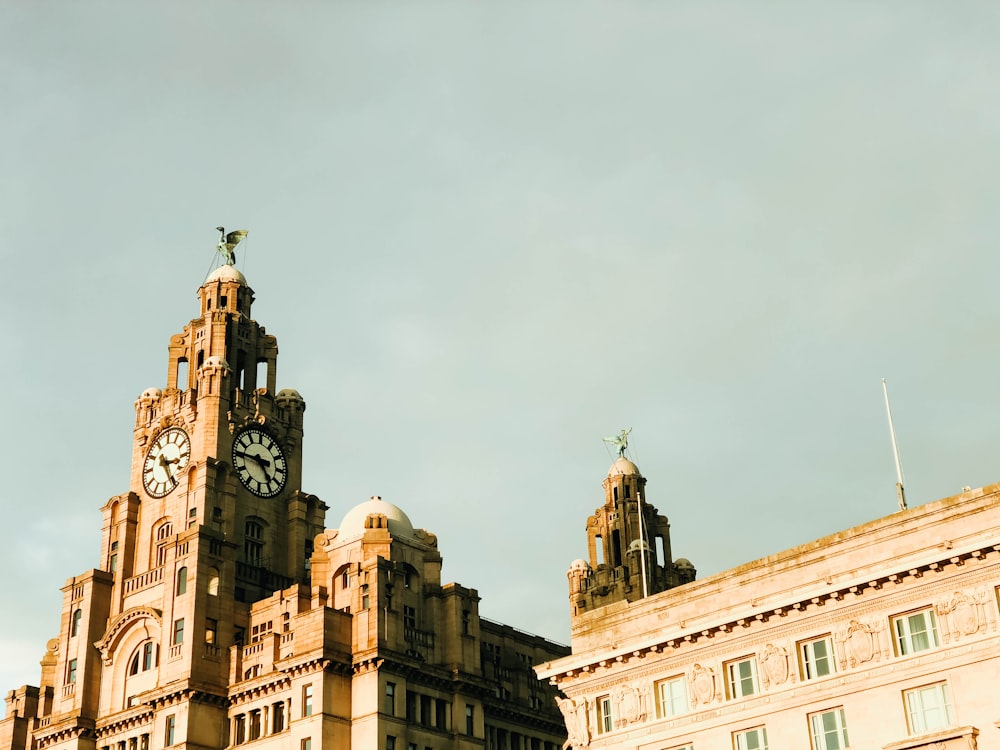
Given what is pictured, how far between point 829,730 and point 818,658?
11.3 ft

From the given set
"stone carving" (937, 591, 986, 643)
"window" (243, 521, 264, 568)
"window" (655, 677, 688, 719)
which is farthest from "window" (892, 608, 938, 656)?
"window" (243, 521, 264, 568)

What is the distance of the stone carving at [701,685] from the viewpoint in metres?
72.1

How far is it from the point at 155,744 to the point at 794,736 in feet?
202

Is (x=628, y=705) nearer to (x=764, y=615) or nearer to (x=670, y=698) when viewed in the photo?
(x=670, y=698)

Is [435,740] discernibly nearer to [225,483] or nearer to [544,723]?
[544,723]

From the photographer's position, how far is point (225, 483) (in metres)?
125

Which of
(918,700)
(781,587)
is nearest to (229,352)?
(781,587)

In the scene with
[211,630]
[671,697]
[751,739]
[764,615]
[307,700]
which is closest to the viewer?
[751,739]

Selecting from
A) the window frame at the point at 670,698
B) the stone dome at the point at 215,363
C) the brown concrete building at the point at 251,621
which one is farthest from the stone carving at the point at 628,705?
the stone dome at the point at 215,363

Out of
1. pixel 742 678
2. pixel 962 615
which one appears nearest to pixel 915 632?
pixel 962 615

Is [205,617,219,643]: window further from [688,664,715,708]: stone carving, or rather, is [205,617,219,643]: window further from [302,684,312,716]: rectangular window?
[688,664,715,708]: stone carving

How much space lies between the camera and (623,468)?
147m

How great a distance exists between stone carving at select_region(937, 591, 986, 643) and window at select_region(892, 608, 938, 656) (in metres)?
0.66

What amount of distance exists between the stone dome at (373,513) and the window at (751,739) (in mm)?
51721
